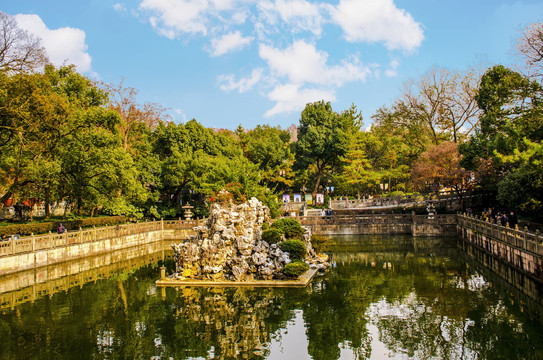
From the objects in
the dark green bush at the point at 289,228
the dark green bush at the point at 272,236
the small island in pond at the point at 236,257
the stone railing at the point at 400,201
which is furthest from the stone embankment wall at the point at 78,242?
the stone railing at the point at 400,201

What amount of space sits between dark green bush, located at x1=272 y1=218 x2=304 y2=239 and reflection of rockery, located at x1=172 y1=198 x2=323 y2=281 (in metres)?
2.25

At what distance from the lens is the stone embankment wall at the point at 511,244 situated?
17547 millimetres

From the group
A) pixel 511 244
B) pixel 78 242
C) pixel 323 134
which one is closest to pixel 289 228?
pixel 511 244

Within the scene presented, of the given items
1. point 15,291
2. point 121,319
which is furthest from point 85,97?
point 121,319

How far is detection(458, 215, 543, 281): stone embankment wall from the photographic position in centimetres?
1755

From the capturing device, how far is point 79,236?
29.1 meters

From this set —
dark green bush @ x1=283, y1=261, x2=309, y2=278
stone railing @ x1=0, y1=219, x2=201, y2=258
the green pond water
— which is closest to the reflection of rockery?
dark green bush @ x1=283, y1=261, x2=309, y2=278

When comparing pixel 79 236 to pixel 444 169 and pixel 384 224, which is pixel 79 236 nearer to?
pixel 384 224

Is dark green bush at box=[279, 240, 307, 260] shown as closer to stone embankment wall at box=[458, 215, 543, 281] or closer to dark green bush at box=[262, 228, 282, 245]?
dark green bush at box=[262, 228, 282, 245]

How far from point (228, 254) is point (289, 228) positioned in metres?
4.52

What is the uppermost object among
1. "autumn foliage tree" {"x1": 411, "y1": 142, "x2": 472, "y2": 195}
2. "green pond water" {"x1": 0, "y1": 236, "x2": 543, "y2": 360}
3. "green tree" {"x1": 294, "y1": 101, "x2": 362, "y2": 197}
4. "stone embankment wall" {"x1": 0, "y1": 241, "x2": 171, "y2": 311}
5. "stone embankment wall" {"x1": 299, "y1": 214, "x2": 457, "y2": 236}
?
"green tree" {"x1": 294, "y1": 101, "x2": 362, "y2": 197}

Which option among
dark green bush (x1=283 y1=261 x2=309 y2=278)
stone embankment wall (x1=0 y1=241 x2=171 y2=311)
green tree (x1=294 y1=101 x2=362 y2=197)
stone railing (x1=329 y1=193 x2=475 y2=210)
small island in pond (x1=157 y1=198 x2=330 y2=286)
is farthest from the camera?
green tree (x1=294 y1=101 x2=362 y2=197)

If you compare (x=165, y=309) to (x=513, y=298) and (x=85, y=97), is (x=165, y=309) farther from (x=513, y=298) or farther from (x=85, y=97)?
(x=85, y=97)

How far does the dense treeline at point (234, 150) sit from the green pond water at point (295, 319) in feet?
29.3
